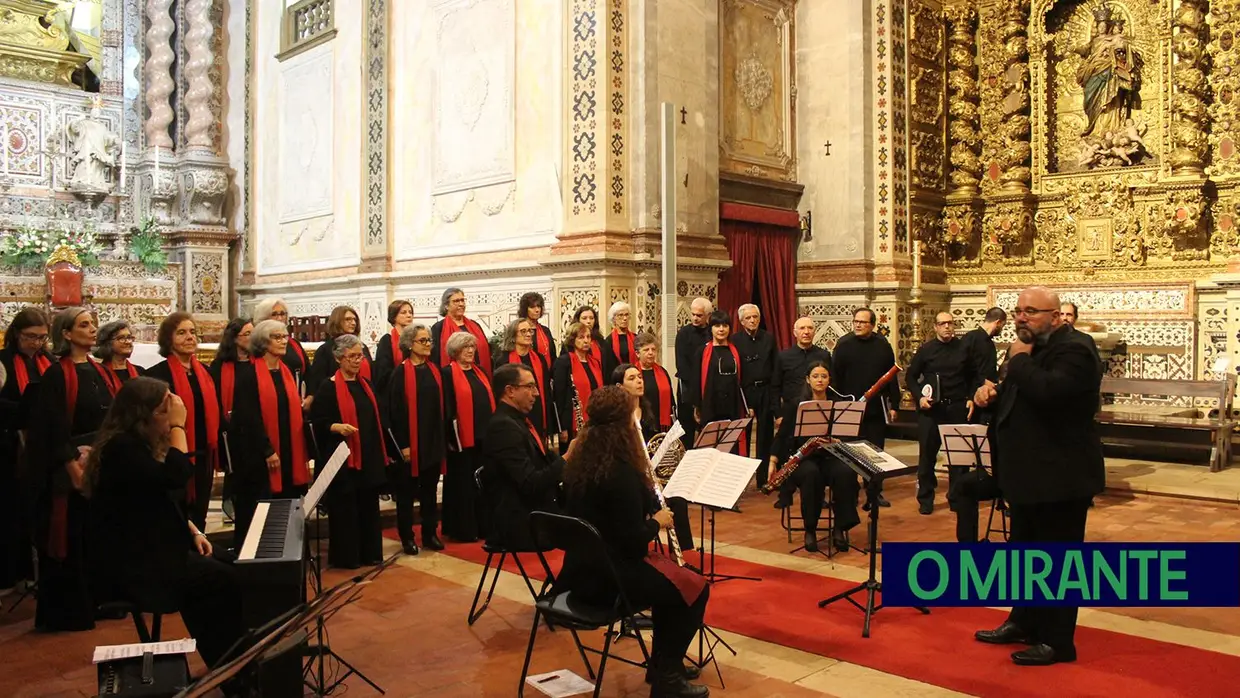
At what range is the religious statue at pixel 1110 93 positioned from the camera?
12.3 metres

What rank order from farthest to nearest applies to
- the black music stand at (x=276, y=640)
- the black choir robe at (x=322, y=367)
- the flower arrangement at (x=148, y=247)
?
the flower arrangement at (x=148, y=247) → the black choir robe at (x=322, y=367) → the black music stand at (x=276, y=640)

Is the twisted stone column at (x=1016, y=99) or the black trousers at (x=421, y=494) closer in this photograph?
the black trousers at (x=421, y=494)

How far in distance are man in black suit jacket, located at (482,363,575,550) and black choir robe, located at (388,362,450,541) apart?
1.72 metres

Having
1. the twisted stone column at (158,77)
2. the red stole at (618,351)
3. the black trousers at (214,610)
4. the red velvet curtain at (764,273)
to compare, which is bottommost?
the black trousers at (214,610)

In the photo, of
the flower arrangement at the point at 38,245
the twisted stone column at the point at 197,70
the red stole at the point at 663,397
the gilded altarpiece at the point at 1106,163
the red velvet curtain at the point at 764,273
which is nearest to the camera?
the red stole at the point at 663,397

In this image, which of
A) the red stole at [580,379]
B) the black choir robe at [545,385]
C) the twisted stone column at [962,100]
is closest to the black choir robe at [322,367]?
the black choir robe at [545,385]

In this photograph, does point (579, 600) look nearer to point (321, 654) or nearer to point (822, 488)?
point (321, 654)

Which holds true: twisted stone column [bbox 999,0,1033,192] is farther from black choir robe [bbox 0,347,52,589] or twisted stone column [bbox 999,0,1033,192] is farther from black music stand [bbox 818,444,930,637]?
black choir robe [bbox 0,347,52,589]

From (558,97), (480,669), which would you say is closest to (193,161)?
(558,97)

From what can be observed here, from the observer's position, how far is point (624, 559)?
4.28 m

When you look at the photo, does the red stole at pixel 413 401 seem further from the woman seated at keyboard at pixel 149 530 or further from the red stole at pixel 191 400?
the woman seated at keyboard at pixel 149 530

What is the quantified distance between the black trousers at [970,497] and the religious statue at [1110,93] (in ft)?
24.9

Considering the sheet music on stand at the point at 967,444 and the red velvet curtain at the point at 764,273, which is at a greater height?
the red velvet curtain at the point at 764,273

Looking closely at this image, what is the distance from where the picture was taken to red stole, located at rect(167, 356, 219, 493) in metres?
6.19
